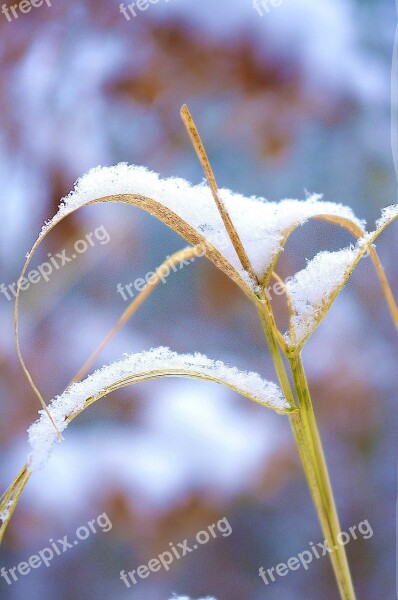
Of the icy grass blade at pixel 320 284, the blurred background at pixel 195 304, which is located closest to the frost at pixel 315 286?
the icy grass blade at pixel 320 284

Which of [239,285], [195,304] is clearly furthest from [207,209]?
[195,304]

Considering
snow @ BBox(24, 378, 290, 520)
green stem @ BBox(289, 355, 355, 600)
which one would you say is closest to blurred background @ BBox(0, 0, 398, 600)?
snow @ BBox(24, 378, 290, 520)

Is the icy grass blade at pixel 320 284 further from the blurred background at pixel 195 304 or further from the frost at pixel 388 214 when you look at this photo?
the blurred background at pixel 195 304

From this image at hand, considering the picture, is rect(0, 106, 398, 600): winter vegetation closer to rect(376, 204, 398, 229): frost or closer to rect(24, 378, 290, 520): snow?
rect(376, 204, 398, 229): frost

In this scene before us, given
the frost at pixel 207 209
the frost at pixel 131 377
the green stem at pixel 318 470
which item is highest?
the frost at pixel 207 209

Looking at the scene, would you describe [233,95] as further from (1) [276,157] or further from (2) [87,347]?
(2) [87,347]

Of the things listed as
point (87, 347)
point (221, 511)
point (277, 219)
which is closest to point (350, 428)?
point (221, 511)
